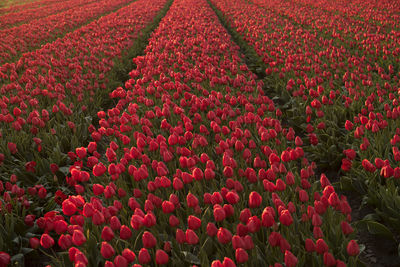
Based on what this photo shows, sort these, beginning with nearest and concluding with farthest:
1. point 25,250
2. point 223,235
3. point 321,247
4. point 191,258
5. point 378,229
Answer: point 321,247, point 223,235, point 191,258, point 378,229, point 25,250

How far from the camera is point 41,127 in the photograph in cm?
541

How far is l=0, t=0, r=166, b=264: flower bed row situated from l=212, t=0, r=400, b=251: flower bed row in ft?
10.3

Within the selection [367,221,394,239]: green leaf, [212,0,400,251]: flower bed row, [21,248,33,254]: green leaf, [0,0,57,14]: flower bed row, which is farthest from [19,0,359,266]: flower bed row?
[0,0,57,14]: flower bed row

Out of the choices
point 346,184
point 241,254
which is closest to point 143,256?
point 241,254

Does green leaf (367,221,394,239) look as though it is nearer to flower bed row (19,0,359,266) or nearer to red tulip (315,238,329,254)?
flower bed row (19,0,359,266)

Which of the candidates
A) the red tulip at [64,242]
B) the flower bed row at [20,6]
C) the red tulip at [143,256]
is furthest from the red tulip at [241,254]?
the flower bed row at [20,6]

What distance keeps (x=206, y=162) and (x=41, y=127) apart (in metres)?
3.03

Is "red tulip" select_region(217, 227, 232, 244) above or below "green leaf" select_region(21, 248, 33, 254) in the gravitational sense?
above

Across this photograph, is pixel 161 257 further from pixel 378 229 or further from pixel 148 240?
pixel 378 229

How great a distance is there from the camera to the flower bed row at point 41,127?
3652 mm

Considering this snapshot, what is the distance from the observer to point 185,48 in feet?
31.7

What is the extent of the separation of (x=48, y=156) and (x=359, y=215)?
13.5 feet

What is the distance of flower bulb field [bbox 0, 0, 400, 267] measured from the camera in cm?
258

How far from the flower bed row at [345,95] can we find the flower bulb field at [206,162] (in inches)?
1.2
